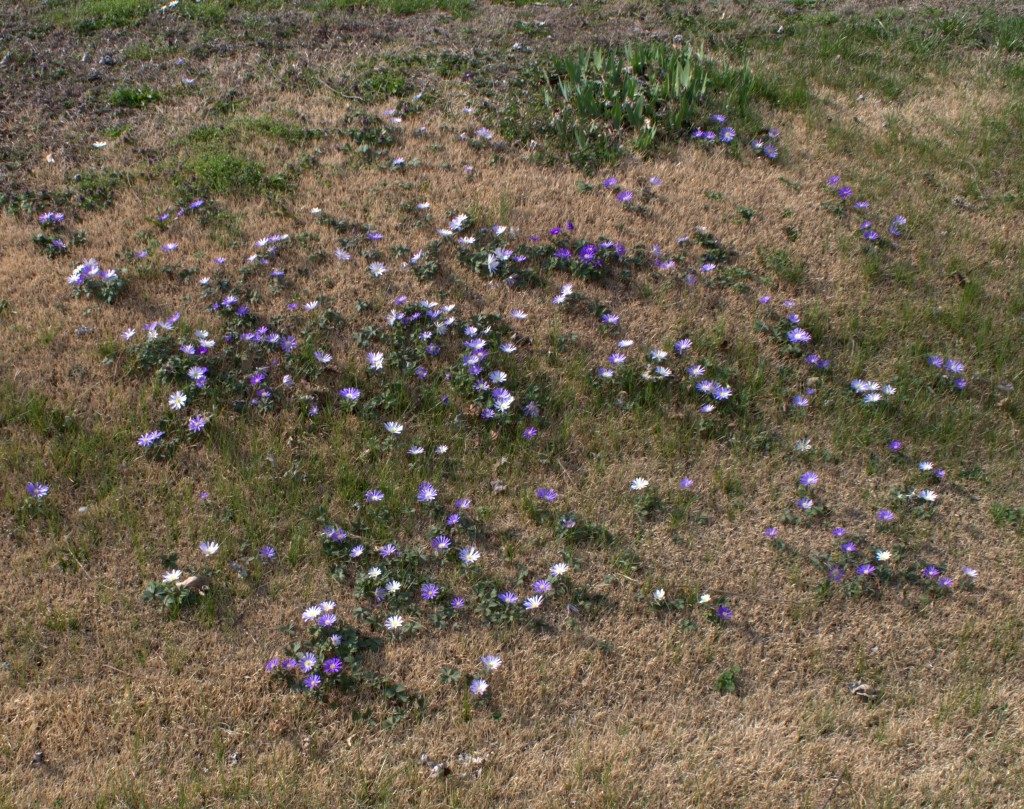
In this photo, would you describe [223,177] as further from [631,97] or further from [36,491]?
[631,97]

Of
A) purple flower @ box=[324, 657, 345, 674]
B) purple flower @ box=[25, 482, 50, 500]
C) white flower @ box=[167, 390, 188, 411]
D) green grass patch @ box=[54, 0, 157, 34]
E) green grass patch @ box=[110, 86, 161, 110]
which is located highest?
green grass patch @ box=[54, 0, 157, 34]

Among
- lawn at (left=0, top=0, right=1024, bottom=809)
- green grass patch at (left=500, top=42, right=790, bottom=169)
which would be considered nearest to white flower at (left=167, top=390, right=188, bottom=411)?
lawn at (left=0, top=0, right=1024, bottom=809)

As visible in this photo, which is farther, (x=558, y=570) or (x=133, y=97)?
(x=133, y=97)

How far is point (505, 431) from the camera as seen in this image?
14.5ft

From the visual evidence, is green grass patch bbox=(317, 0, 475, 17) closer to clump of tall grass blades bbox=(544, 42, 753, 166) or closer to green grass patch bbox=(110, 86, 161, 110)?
clump of tall grass blades bbox=(544, 42, 753, 166)

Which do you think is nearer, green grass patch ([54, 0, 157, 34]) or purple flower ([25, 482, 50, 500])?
purple flower ([25, 482, 50, 500])

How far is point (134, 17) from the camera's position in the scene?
755cm

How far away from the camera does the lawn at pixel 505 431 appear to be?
11.1 ft

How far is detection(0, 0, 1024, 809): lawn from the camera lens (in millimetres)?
3373

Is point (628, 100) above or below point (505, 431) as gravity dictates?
above

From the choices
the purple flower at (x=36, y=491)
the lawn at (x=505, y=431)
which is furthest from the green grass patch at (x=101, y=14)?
the purple flower at (x=36, y=491)

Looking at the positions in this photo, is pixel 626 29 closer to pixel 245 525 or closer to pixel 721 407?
pixel 721 407

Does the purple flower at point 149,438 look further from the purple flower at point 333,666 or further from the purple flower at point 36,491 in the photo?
the purple flower at point 333,666

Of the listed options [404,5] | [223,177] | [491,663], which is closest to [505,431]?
[491,663]
